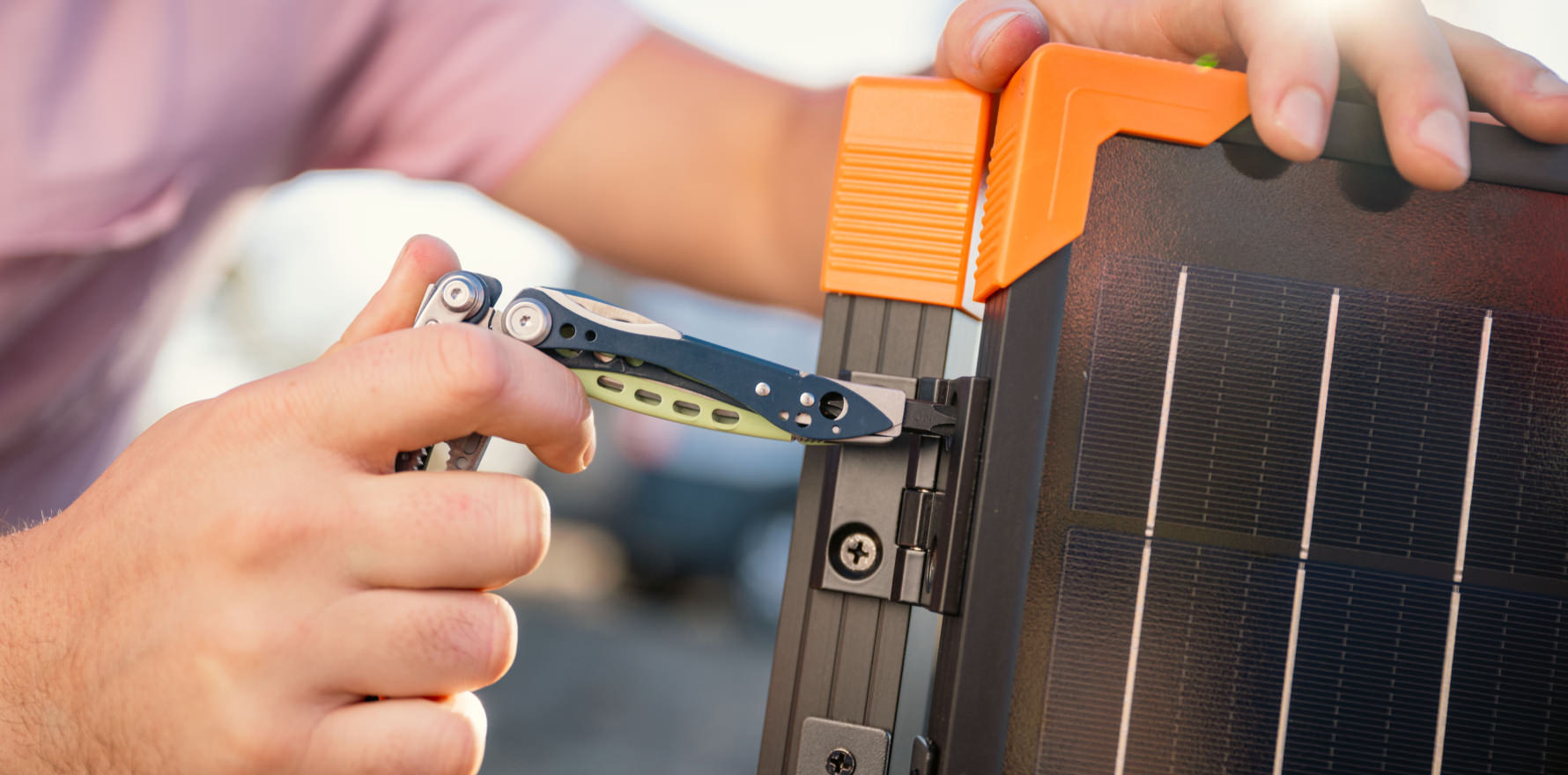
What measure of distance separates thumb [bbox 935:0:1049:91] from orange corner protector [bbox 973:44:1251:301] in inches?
2.7

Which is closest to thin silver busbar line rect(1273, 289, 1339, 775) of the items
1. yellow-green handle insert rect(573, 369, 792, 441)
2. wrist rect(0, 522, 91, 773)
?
yellow-green handle insert rect(573, 369, 792, 441)

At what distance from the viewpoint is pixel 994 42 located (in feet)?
3.03

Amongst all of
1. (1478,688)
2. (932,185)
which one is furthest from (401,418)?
(1478,688)

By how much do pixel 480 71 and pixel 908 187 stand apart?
1.07 m

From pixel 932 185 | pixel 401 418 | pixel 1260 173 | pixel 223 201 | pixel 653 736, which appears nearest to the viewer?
pixel 401 418

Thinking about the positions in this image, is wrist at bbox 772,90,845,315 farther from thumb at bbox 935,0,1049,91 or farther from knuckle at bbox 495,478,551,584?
knuckle at bbox 495,478,551,584

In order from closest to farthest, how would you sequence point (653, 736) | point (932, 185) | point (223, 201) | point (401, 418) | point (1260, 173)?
point (401, 418) → point (1260, 173) → point (932, 185) → point (223, 201) → point (653, 736)

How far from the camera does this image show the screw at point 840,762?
930mm

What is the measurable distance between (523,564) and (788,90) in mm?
1099

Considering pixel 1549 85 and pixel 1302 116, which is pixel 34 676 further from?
pixel 1549 85

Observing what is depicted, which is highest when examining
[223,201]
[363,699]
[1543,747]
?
[223,201]

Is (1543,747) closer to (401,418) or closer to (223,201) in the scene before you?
(401,418)

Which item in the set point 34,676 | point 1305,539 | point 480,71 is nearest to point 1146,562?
point 1305,539

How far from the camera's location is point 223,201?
5.17 feet
